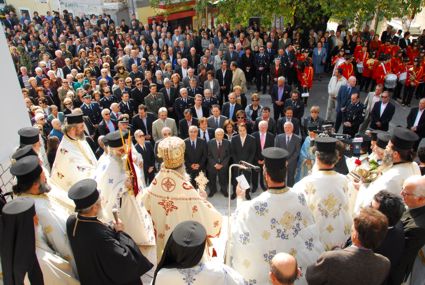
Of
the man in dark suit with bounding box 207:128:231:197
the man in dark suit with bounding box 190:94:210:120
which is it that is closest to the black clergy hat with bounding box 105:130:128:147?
the man in dark suit with bounding box 207:128:231:197

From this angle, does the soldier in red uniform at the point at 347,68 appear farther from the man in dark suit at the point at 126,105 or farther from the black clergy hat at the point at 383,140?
the man in dark suit at the point at 126,105

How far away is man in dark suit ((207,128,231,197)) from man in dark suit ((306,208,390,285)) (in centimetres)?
466

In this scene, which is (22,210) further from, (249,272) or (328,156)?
(328,156)

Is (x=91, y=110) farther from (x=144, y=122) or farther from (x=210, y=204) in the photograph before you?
(x=210, y=204)

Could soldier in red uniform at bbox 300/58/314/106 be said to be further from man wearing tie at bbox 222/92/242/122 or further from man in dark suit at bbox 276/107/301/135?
man in dark suit at bbox 276/107/301/135

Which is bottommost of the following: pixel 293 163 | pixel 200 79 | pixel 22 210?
pixel 293 163

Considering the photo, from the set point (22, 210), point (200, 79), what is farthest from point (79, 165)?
point (200, 79)

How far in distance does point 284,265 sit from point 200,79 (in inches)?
377

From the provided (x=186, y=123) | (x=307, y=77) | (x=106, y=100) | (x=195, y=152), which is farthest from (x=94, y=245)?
(x=307, y=77)

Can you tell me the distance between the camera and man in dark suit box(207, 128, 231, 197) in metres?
7.69

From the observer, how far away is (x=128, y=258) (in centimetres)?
375

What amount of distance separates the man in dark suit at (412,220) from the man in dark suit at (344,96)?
20.5ft

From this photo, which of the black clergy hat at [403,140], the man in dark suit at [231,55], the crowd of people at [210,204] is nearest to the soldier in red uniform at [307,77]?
the crowd of people at [210,204]

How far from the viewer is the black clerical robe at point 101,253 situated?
353 centimetres
